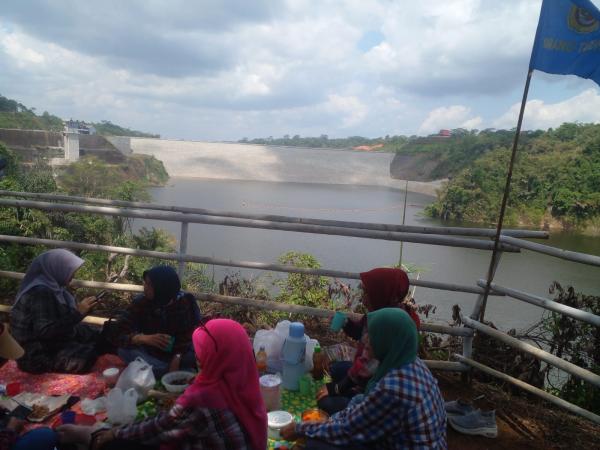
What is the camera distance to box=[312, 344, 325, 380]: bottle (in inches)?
107

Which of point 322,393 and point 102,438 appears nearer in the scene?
point 102,438

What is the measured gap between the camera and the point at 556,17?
2.31 metres

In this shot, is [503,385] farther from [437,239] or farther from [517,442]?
[437,239]

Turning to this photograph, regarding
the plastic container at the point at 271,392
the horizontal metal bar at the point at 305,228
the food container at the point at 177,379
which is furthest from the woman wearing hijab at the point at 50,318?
the plastic container at the point at 271,392

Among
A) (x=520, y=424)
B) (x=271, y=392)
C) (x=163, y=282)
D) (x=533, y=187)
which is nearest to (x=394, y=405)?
(x=271, y=392)

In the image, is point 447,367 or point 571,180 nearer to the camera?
point 447,367

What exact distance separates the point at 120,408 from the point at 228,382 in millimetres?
914

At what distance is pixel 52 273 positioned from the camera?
100 inches

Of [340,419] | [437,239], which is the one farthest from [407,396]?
[437,239]

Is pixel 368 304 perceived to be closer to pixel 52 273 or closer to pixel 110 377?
pixel 110 377

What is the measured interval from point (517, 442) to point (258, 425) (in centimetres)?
160

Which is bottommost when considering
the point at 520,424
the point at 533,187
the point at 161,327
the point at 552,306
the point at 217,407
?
the point at 520,424

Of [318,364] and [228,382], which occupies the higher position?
[228,382]

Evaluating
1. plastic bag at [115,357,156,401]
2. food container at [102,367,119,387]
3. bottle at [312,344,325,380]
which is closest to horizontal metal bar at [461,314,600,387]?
bottle at [312,344,325,380]
